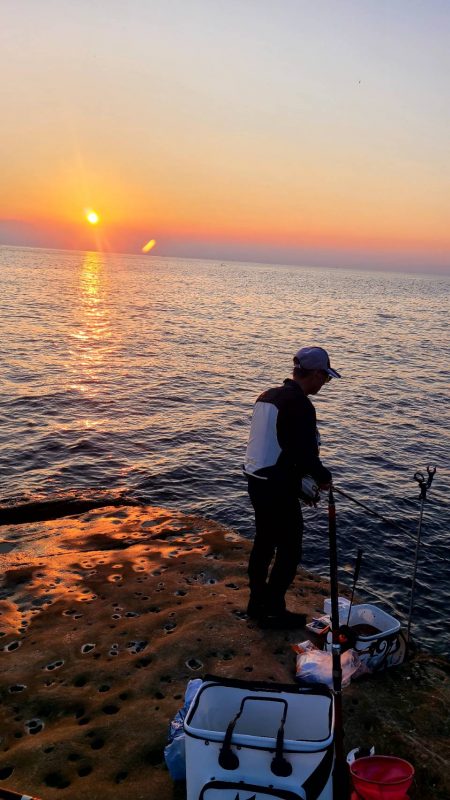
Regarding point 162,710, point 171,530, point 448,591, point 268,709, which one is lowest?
point 448,591

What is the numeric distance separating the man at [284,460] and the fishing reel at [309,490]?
5cm

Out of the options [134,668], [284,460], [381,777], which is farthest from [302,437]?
[134,668]

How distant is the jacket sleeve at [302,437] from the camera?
5637mm

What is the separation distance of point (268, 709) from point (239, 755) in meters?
0.56

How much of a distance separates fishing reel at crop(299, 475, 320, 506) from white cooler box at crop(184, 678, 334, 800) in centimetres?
218

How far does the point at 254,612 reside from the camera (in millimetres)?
6617

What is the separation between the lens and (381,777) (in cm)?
423

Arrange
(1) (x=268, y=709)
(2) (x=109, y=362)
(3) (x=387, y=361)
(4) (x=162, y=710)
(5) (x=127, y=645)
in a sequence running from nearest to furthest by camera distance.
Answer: (1) (x=268, y=709)
(4) (x=162, y=710)
(5) (x=127, y=645)
(2) (x=109, y=362)
(3) (x=387, y=361)

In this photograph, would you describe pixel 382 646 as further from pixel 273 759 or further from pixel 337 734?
pixel 273 759

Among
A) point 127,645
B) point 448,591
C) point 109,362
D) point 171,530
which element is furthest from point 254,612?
point 109,362

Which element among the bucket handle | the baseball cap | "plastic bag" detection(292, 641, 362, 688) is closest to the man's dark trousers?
"plastic bag" detection(292, 641, 362, 688)

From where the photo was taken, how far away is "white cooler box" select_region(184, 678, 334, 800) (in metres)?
3.29

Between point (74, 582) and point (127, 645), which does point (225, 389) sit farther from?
point (127, 645)

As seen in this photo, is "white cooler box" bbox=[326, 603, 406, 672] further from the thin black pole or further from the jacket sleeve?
the jacket sleeve
